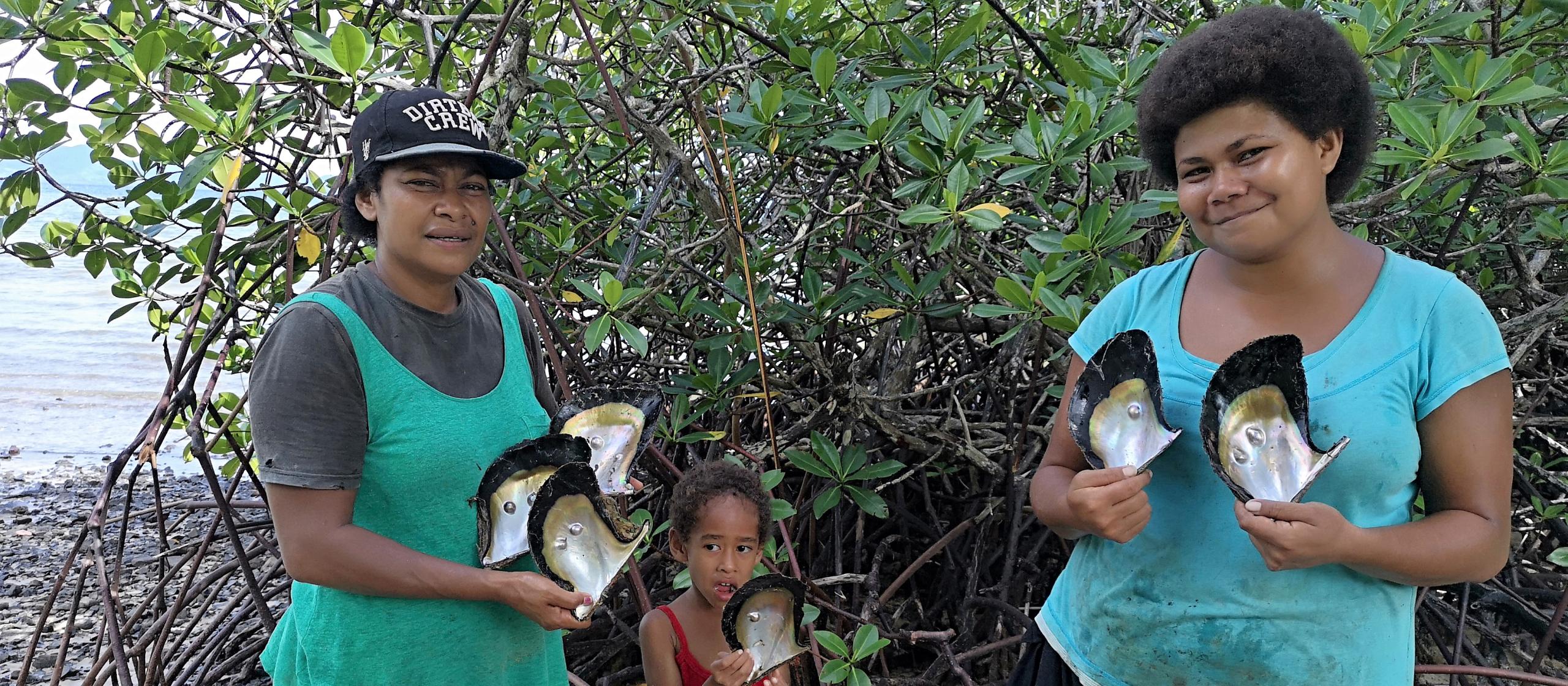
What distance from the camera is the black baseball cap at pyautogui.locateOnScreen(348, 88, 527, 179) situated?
1462 mm

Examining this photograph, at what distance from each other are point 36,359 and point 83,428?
151 inches

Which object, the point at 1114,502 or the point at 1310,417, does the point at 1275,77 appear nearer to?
the point at 1310,417

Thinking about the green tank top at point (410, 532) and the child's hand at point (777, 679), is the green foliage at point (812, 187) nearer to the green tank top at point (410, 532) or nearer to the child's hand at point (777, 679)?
the child's hand at point (777, 679)

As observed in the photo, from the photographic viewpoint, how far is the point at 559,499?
1452mm

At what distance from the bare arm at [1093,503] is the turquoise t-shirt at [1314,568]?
71 millimetres

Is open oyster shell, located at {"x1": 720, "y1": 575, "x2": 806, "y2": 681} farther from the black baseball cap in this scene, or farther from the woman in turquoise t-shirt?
the black baseball cap

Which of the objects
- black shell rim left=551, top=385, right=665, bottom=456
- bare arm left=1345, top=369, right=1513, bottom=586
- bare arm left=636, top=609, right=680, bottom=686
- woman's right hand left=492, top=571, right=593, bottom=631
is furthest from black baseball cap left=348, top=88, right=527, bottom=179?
bare arm left=1345, top=369, right=1513, bottom=586

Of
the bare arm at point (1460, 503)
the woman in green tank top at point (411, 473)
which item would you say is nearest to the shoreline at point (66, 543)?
the woman in green tank top at point (411, 473)

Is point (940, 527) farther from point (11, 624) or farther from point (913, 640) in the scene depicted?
point (11, 624)

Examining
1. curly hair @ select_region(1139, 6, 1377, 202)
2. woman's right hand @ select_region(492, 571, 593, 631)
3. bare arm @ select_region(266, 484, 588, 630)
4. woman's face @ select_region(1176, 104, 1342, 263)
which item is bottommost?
woman's right hand @ select_region(492, 571, 593, 631)

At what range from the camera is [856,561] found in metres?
2.92

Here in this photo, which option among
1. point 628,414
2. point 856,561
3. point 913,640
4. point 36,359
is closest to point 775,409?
point 856,561

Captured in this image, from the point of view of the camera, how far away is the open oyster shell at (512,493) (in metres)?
1.45

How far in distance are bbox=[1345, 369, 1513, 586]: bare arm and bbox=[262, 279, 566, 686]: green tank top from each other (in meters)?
1.13
